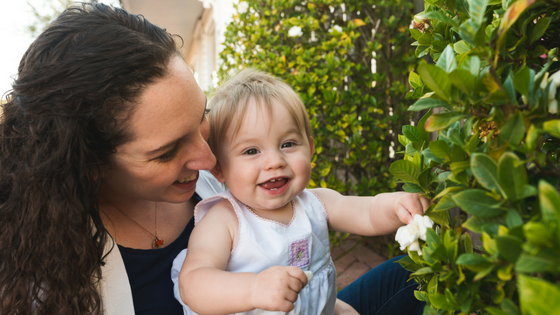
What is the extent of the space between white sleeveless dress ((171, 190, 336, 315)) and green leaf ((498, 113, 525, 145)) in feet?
3.28

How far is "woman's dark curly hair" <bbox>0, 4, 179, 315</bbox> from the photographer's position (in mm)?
1199

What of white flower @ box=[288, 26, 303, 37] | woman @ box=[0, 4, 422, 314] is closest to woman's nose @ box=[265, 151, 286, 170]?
woman @ box=[0, 4, 422, 314]

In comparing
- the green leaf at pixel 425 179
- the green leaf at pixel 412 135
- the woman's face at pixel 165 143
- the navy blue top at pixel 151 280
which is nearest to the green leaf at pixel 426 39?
the green leaf at pixel 412 135

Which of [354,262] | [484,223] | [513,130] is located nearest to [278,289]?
[484,223]

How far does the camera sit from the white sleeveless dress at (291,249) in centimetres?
142

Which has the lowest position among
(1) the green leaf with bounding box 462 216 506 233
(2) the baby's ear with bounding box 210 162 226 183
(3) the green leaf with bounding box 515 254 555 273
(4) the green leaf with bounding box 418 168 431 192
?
(2) the baby's ear with bounding box 210 162 226 183

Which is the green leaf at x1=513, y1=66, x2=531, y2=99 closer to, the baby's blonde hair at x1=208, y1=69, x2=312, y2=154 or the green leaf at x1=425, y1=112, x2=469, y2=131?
the green leaf at x1=425, y1=112, x2=469, y2=131

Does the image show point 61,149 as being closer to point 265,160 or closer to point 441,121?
point 265,160

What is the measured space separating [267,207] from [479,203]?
3.24ft

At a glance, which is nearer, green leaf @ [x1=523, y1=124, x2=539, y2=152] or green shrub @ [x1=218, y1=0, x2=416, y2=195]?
green leaf @ [x1=523, y1=124, x2=539, y2=152]

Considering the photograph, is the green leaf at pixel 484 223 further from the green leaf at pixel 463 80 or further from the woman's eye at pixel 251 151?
the woman's eye at pixel 251 151

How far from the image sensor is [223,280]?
45.8 inches

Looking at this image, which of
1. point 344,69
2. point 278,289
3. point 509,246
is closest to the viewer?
point 509,246

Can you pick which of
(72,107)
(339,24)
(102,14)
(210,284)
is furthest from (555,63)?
(339,24)
